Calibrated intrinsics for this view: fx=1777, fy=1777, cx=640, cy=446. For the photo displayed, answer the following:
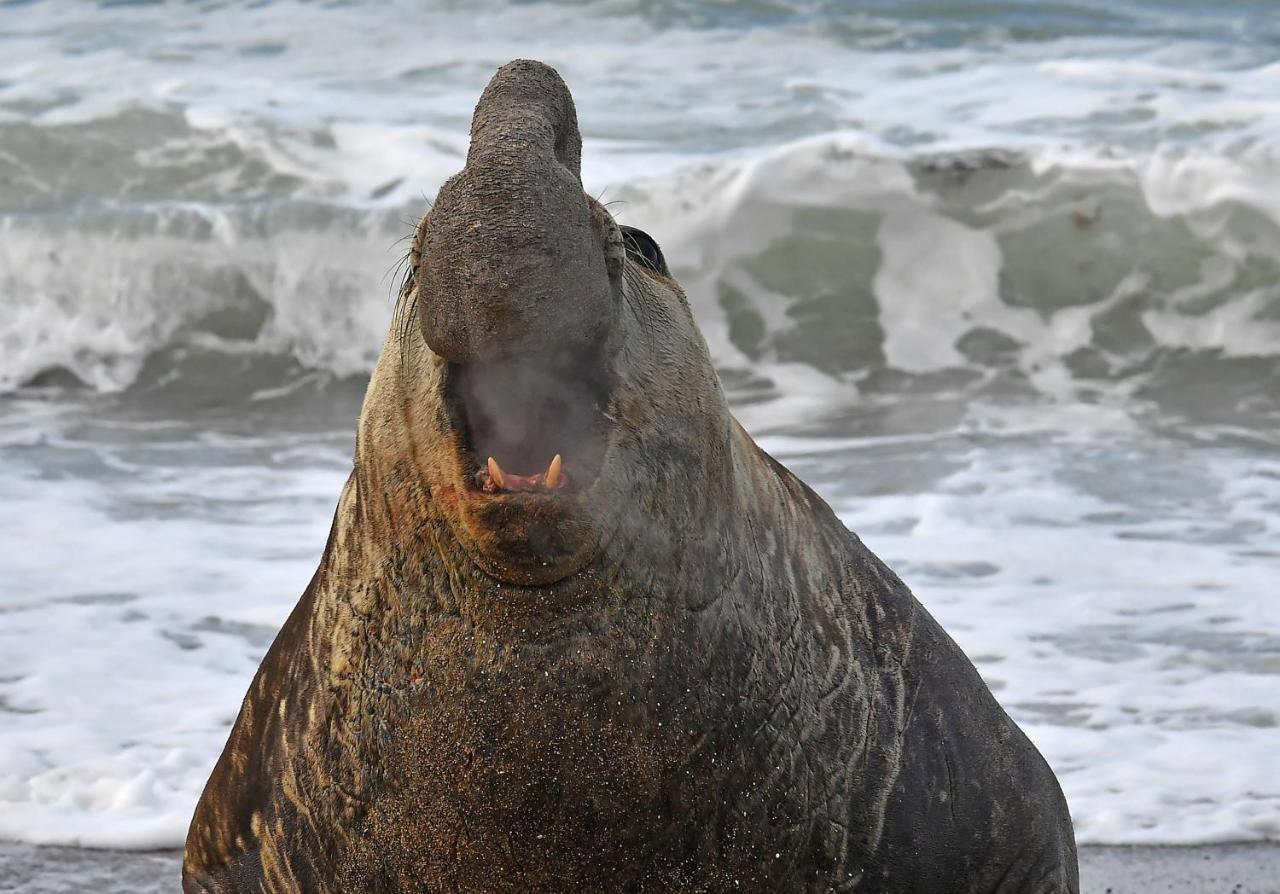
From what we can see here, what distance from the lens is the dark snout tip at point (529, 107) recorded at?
88.0 inches

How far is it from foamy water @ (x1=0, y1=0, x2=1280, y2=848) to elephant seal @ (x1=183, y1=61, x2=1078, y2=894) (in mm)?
2200

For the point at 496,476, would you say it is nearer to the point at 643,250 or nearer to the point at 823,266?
the point at 643,250

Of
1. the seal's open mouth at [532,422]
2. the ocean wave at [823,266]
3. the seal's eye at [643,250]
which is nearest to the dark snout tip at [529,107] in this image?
the seal's eye at [643,250]

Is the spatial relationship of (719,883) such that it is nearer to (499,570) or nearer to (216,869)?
(499,570)

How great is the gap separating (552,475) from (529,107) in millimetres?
491

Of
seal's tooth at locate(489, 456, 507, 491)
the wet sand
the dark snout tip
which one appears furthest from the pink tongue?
the wet sand

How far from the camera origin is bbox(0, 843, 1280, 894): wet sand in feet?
14.6

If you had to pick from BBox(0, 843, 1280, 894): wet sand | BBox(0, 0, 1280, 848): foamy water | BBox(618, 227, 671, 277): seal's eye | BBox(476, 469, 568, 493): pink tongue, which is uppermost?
BBox(618, 227, 671, 277): seal's eye

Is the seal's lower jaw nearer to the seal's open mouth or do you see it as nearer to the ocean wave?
the seal's open mouth

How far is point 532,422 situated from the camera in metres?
2.21

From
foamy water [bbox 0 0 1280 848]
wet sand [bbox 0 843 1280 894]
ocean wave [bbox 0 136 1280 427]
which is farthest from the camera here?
ocean wave [bbox 0 136 1280 427]

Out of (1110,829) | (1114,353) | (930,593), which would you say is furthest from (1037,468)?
(1110,829)

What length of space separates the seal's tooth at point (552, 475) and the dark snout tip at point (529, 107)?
386 mm

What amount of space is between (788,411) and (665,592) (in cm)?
741
